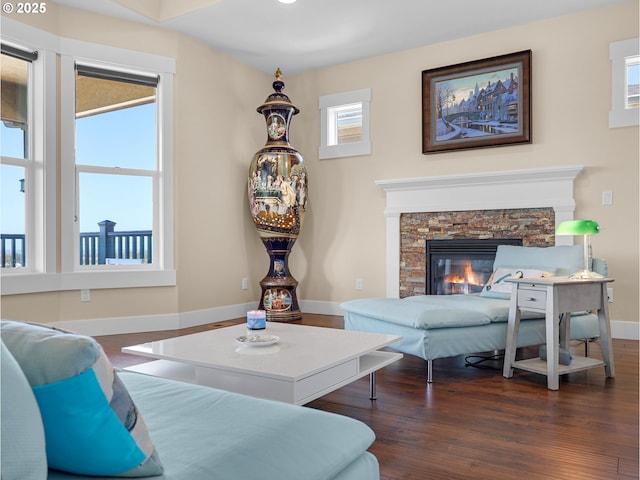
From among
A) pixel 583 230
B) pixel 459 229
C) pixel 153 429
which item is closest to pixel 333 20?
pixel 459 229

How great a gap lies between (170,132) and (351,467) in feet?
13.5

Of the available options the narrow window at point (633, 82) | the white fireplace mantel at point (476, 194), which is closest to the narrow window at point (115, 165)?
the white fireplace mantel at point (476, 194)

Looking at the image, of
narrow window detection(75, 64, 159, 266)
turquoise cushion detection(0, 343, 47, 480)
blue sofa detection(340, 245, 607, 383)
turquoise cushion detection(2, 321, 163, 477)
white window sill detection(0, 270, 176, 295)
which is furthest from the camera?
narrow window detection(75, 64, 159, 266)

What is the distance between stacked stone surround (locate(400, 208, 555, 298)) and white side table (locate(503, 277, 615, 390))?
1479mm

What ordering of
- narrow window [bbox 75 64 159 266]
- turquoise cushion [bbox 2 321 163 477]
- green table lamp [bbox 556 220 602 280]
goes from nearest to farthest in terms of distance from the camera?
turquoise cushion [bbox 2 321 163 477] → green table lamp [bbox 556 220 602 280] → narrow window [bbox 75 64 159 266]

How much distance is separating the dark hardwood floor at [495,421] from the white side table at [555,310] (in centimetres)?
9

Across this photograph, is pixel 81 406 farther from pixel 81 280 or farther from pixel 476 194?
pixel 476 194

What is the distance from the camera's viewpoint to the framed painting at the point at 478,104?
4.53m

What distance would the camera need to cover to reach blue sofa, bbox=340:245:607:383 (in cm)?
288

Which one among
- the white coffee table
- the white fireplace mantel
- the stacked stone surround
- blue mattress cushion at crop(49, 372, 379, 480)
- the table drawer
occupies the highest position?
the white fireplace mantel

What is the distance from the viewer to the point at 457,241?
4801 mm

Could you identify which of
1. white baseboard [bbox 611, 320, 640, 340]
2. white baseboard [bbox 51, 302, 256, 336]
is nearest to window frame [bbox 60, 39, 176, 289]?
white baseboard [bbox 51, 302, 256, 336]

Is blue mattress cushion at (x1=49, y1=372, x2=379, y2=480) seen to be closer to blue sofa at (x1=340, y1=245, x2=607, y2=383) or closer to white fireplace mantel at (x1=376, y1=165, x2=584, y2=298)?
blue sofa at (x1=340, y1=245, x2=607, y2=383)

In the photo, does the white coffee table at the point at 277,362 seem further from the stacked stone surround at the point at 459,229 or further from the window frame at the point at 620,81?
the window frame at the point at 620,81
